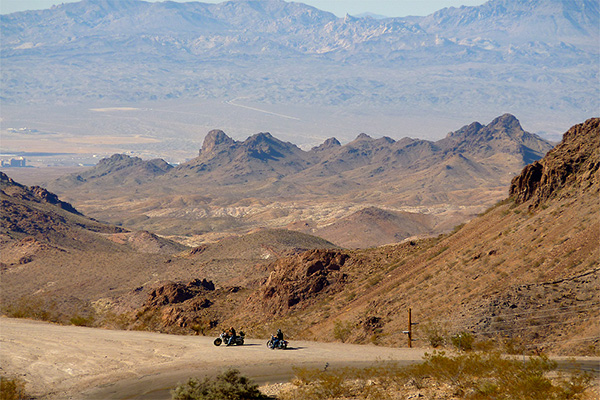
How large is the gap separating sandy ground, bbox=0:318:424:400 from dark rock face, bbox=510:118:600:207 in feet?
50.1

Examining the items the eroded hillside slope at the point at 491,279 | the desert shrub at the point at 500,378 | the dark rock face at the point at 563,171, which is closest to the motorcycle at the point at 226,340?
the eroded hillside slope at the point at 491,279

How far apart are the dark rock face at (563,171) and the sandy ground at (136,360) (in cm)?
1528

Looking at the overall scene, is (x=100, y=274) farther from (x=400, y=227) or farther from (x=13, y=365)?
(x=400, y=227)

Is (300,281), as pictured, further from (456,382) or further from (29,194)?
(29,194)

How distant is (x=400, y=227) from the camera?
135 meters

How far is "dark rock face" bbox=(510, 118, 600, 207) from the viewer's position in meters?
41.0

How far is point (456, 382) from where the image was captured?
2452 cm

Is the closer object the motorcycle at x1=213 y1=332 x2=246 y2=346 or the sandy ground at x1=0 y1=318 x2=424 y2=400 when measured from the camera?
the sandy ground at x1=0 y1=318 x2=424 y2=400

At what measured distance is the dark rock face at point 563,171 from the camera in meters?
41.0

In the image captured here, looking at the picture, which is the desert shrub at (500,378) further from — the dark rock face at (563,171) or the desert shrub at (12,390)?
the dark rock face at (563,171)

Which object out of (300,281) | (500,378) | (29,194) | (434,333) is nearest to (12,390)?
(500,378)

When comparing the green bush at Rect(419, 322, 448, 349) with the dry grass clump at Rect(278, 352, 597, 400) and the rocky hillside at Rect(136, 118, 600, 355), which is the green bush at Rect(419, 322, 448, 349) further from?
the dry grass clump at Rect(278, 352, 597, 400)

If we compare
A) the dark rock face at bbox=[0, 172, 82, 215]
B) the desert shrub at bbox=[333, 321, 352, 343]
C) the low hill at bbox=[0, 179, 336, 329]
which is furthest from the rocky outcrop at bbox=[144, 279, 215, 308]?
the dark rock face at bbox=[0, 172, 82, 215]

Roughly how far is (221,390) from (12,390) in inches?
288
